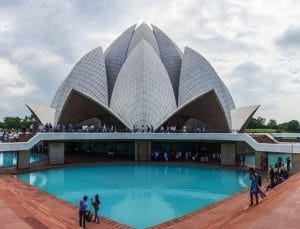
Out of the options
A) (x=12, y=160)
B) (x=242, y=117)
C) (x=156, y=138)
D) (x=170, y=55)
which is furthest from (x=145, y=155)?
(x=170, y=55)

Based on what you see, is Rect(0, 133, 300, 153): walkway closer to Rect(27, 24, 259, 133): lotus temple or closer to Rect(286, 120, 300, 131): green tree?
Rect(27, 24, 259, 133): lotus temple

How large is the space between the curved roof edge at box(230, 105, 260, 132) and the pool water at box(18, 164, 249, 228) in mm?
11965

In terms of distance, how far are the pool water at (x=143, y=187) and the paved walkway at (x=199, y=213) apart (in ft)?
3.19

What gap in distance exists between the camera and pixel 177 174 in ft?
65.8

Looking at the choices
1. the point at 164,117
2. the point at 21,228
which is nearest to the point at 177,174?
the point at 164,117

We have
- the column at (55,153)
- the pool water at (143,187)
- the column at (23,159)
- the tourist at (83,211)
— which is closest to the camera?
the tourist at (83,211)

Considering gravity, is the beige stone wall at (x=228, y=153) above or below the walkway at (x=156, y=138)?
below

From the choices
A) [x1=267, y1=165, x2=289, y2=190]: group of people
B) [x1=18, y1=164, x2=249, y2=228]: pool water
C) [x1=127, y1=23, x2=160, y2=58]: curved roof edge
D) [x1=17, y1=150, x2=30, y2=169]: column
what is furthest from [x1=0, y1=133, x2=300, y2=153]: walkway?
[x1=127, y1=23, x2=160, y2=58]: curved roof edge

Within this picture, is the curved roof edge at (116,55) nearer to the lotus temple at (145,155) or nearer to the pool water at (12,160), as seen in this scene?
the lotus temple at (145,155)

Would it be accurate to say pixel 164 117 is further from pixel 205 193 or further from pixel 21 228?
pixel 21 228

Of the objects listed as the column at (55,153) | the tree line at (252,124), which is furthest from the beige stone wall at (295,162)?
the tree line at (252,124)

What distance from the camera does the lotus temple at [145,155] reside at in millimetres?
10219

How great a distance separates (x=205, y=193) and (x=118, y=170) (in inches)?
311

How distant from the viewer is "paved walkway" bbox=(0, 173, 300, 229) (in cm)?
747
